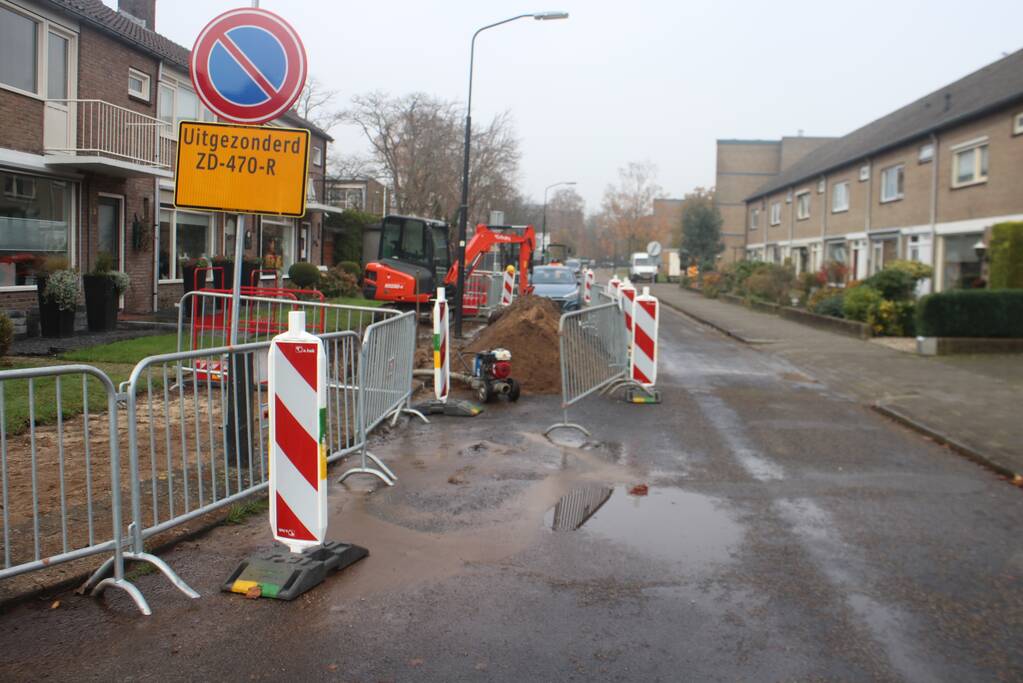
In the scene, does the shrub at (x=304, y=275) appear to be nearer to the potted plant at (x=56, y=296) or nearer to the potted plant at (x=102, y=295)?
the potted plant at (x=102, y=295)

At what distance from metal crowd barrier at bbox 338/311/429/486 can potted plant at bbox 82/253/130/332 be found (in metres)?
8.30

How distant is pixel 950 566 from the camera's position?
5.30 m

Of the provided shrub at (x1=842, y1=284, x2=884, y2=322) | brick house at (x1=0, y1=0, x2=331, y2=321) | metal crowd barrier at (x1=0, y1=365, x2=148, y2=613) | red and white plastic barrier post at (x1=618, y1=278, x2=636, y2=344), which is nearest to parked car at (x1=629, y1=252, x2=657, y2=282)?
shrub at (x1=842, y1=284, x2=884, y2=322)

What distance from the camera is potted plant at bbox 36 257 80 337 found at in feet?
46.6

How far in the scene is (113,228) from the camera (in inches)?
776

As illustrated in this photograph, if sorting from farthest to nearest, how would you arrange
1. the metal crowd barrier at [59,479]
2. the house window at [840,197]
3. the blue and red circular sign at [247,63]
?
the house window at [840,197] → the blue and red circular sign at [247,63] → the metal crowd barrier at [59,479]

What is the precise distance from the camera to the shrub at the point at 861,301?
20.8 meters

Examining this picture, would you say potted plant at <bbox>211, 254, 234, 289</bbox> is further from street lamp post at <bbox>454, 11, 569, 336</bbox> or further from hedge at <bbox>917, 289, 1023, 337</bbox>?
hedge at <bbox>917, 289, 1023, 337</bbox>

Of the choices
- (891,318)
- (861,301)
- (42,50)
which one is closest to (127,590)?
(42,50)

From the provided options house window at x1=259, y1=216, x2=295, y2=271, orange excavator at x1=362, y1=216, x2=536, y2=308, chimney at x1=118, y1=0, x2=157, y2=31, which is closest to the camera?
orange excavator at x1=362, y1=216, x2=536, y2=308

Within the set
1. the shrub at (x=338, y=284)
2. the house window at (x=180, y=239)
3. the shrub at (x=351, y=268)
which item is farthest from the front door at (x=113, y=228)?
the shrub at (x=351, y=268)

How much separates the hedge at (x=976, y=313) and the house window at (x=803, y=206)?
22.4 m

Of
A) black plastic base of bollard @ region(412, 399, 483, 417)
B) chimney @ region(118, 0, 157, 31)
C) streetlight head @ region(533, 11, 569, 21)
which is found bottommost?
black plastic base of bollard @ region(412, 399, 483, 417)

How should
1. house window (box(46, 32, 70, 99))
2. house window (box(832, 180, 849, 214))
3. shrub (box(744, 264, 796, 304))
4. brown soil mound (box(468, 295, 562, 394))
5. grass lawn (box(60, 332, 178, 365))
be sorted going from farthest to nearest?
house window (box(832, 180, 849, 214)) → shrub (box(744, 264, 796, 304)) → house window (box(46, 32, 70, 99)) → brown soil mound (box(468, 295, 562, 394)) → grass lawn (box(60, 332, 178, 365))
